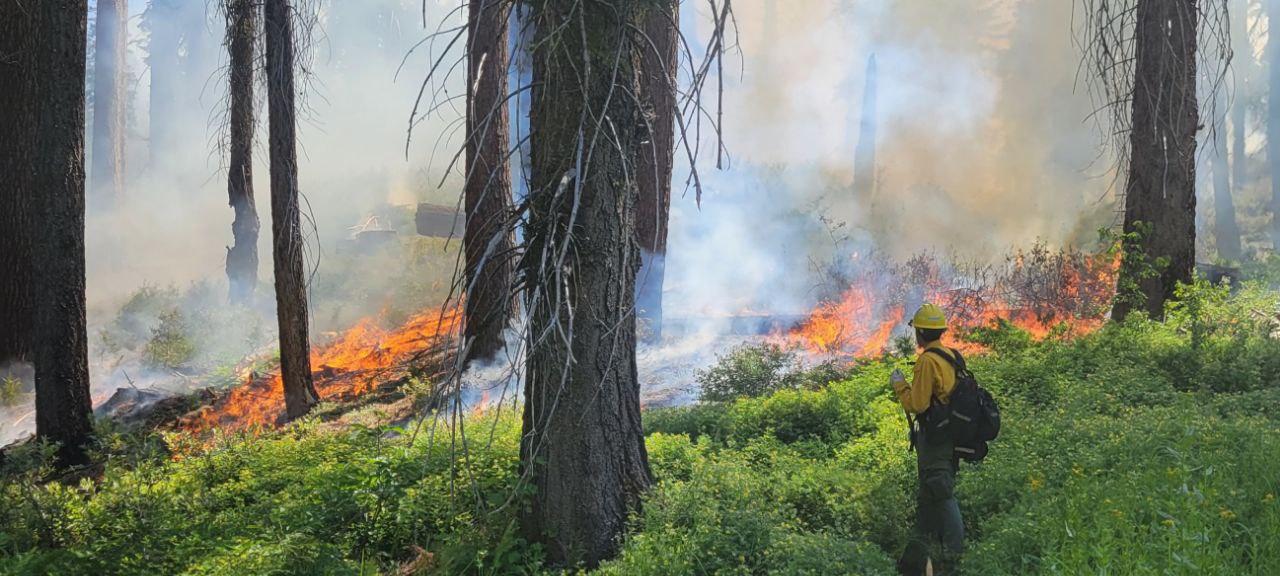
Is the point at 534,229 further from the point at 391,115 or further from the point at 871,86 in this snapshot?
the point at 391,115

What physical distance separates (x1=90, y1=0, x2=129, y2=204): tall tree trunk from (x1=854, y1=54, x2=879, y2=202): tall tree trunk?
23.4m

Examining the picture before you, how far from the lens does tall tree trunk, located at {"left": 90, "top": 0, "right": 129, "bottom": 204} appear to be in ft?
87.2

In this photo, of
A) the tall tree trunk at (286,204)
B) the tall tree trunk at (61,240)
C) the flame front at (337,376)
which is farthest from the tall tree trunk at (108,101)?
the tall tree trunk at (61,240)

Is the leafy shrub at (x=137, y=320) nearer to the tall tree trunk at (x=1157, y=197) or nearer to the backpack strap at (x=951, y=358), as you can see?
the backpack strap at (x=951, y=358)

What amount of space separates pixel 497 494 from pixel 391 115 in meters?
29.7

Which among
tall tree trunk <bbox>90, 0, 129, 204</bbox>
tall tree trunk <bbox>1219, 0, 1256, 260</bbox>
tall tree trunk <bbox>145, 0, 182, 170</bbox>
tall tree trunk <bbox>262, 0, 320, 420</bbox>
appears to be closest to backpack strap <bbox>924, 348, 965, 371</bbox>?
tall tree trunk <bbox>262, 0, 320, 420</bbox>

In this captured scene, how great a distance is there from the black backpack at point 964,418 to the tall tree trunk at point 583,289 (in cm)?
178

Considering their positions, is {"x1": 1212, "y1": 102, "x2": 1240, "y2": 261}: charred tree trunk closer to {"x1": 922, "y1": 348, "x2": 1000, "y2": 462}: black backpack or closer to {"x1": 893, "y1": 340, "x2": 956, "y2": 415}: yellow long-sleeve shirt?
{"x1": 922, "y1": 348, "x2": 1000, "y2": 462}: black backpack

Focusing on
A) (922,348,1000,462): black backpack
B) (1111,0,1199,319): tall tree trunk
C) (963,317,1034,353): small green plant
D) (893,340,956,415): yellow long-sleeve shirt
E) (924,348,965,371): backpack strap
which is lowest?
(963,317,1034,353): small green plant

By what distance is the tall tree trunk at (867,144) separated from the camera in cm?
2158

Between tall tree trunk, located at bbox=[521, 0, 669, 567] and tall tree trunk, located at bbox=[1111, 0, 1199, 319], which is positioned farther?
tall tree trunk, located at bbox=[1111, 0, 1199, 319]

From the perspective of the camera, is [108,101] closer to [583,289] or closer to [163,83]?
[163,83]

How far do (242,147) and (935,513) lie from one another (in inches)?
507

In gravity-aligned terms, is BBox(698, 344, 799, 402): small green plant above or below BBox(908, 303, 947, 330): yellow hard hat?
below
